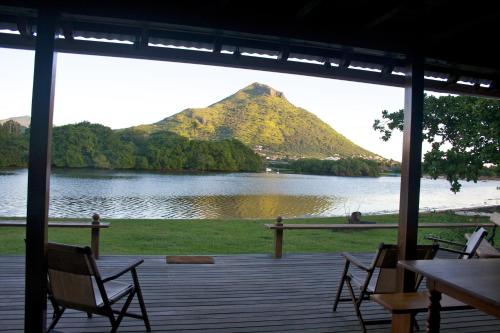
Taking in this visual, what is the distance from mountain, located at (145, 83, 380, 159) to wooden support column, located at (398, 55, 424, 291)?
82.2 feet

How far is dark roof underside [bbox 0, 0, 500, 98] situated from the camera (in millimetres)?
2586

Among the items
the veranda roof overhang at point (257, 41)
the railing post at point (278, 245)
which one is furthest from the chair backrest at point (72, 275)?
the railing post at point (278, 245)

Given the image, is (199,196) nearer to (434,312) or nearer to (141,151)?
(141,151)

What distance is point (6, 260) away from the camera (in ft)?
16.1

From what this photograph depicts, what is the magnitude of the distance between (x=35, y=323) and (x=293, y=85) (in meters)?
43.8

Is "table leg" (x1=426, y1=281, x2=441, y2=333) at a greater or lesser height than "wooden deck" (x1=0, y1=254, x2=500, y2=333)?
greater

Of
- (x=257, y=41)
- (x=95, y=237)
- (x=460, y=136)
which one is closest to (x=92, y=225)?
(x=95, y=237)

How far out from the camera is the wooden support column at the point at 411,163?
120 inches

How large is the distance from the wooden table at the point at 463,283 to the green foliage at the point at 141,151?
803 inches

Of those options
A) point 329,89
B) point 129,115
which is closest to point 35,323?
point 129,115

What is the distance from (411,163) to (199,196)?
621 inches

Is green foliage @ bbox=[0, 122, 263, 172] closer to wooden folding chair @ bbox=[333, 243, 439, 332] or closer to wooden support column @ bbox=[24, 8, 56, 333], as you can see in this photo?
wooden support column @ bbox=[24, 8, 56, 333]

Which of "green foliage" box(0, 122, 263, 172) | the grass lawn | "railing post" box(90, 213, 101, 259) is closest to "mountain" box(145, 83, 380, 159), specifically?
"green foliage" box(0, 122, 263, 172)

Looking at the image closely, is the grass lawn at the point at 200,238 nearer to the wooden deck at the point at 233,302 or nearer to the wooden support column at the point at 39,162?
the wooden deck at the point at 233,302
